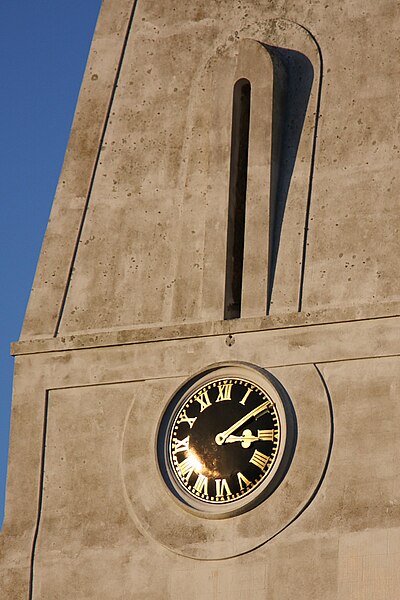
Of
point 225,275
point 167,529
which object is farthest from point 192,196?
point 167,529

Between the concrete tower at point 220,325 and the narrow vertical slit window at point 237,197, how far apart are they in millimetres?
36

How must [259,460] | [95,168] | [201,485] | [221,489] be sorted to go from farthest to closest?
[95,168] < [201,485] < [221,489] < [259,460]

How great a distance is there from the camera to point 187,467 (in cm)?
3703

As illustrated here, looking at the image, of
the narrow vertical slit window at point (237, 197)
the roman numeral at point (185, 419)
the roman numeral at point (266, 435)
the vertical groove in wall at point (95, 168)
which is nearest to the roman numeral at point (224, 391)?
the roman numeral at point (185, 419)

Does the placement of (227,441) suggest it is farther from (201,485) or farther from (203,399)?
(203,399)

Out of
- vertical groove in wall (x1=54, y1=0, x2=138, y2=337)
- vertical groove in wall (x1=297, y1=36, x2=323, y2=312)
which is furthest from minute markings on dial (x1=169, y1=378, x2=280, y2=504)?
vertical groove in wall (x1=54, y1=0, x2=138, y2=337)

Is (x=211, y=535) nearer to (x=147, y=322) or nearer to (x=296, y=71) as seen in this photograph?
(x=147, y=322)

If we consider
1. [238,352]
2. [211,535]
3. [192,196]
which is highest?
[192,196]

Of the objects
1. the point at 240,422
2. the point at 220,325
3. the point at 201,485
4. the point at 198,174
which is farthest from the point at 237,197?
the point at 201,485

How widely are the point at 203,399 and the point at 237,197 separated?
3059mm

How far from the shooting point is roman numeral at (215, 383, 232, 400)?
37219 mm

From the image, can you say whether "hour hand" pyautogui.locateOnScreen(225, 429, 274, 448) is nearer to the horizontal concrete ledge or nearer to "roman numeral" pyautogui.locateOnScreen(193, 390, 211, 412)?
"roman numeral" pyautogui.locateOnScreen(193, 390, 211, 412)

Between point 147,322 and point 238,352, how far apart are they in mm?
1562

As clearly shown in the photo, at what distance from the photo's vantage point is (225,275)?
38000 mm
